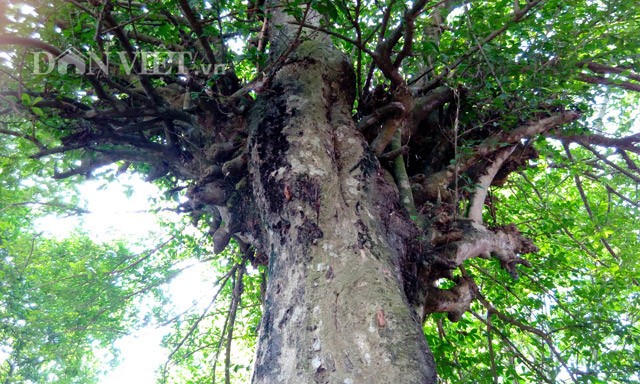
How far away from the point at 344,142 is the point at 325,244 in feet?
2.89

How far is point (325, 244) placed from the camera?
2059 mm

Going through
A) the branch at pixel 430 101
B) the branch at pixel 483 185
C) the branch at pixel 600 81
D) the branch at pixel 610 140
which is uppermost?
the branch at pixel 600 81

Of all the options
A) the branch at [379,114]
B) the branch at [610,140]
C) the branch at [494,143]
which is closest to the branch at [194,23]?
the branch at [379,114]

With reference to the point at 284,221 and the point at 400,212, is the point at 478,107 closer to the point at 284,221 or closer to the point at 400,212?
the point at 400,212

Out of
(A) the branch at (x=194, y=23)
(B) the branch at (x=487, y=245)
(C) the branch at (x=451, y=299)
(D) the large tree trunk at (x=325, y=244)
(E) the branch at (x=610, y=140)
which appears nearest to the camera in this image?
(D) the large tree trunk at (x=325, y=244)

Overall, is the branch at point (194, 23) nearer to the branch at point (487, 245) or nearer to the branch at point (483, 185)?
the branch at point (487, 245)

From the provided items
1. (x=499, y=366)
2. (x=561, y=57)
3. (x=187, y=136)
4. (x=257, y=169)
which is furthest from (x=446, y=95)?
(x=499, y=366)

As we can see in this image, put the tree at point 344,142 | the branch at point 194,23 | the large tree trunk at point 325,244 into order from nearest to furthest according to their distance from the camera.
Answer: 1. the large tree trunk at point 325,244
2. the tree at point 344,142
3. the branch at point 194,23

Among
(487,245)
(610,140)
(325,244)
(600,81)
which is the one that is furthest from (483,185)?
(600,81)

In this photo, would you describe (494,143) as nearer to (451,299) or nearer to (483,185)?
(483,185)

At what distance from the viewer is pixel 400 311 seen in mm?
1783

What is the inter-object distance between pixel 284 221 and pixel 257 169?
0.49 metres

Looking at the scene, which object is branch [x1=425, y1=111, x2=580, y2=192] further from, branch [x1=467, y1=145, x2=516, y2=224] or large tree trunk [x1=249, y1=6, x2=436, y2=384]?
large tree trunk [x1=249, y1=6, x2=436, y2=384]

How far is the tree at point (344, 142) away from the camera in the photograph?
1882 mm
